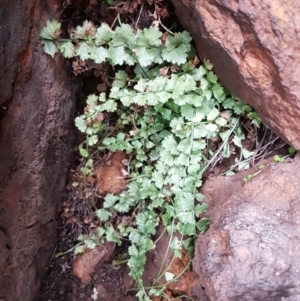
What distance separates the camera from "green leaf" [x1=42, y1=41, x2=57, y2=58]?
2.25 m

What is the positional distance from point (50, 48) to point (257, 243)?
1419 millimetres

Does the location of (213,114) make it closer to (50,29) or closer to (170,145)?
(170,145)

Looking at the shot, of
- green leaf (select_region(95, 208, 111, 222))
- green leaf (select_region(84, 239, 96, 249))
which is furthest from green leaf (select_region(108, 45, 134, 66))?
green leaf (select_region(84, 239, 96, 249))

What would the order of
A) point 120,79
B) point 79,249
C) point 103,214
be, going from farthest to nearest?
point 79,249 → point 103,214 → point 120,79

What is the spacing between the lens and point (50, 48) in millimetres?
2260

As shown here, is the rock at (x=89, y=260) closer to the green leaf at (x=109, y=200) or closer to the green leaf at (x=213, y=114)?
the green leaf at (x=109, y=200)

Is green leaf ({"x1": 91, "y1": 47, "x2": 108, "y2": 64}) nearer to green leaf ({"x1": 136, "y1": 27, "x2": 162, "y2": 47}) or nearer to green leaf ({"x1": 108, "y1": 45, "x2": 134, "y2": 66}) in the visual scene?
green leaf ({"x1": 108, "y1": 45, "x2": 134, "y2": 66})

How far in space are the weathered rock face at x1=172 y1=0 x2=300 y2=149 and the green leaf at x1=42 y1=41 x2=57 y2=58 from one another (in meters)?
0.67

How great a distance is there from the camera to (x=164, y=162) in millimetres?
2391

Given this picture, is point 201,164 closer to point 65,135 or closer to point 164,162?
point 164,162

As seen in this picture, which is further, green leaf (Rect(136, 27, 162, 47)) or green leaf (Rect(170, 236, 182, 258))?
green leaf (Rect(170, 236, 182, 258))

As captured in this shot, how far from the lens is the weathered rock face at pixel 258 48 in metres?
1.88

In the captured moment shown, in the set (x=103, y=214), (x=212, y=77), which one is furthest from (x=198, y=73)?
(x=103, y=214)

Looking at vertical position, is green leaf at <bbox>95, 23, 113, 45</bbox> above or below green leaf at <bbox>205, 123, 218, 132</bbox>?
above
